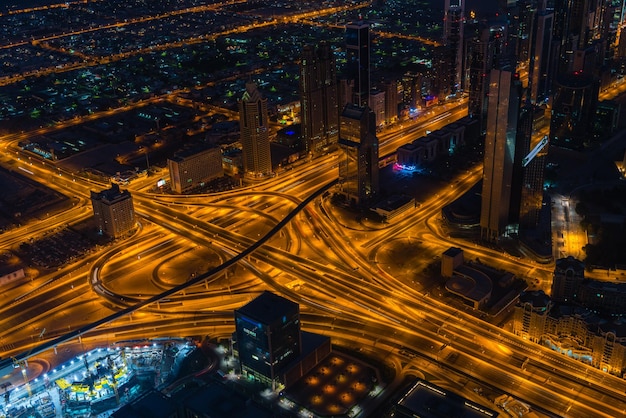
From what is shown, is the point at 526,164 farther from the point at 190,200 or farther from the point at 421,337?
the point at 190,200

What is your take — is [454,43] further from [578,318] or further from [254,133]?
[578,318]

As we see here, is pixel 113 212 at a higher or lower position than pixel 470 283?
higher

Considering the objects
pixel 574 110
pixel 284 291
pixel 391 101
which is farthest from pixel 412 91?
pixel 284 291

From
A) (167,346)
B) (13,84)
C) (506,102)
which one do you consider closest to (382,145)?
(506,102)

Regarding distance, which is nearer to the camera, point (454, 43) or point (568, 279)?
point (568, 279)

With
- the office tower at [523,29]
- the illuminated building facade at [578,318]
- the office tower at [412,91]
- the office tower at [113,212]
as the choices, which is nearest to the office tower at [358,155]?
the office tower at [113,212]

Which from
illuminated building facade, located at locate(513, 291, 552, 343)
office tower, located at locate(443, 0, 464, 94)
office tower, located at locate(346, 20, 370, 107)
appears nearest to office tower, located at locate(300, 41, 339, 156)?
office tower, located at locate(346, 20, 370, 107)

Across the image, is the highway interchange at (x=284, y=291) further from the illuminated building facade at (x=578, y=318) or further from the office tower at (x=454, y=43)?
the office tower at (x=454, y=43)
